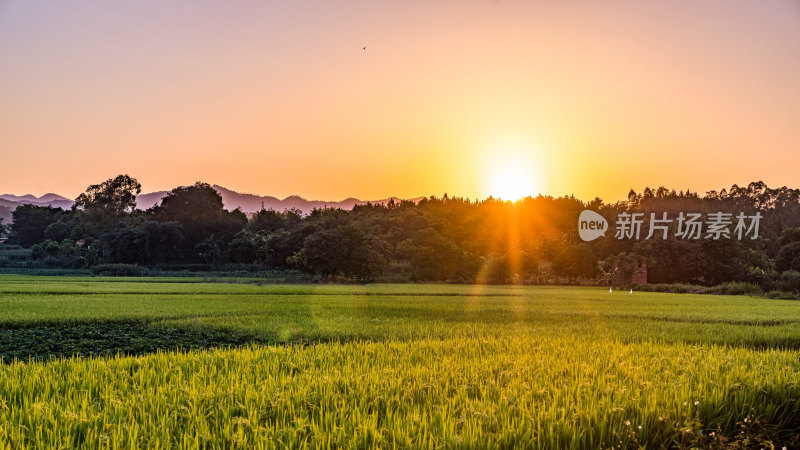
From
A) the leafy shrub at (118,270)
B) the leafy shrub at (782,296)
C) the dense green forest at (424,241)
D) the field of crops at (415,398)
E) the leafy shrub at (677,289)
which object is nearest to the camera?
the field of crops at (415,398)

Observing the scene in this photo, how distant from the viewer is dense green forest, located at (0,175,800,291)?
53188mm

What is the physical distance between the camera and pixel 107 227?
80.5m

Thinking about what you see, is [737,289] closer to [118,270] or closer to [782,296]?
[782,296]

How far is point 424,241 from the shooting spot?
62.0m

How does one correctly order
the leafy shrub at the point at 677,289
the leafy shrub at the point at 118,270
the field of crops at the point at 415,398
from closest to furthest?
the field of crops at the point at 415,398
the leafy shrub at the point at 677,289
the leafy shrub at the point at 118,270

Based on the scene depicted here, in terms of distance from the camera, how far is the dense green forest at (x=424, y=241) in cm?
5319

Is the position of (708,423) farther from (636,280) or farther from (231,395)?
(636,280)

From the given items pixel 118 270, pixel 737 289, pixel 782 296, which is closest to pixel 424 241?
pixel 737 289

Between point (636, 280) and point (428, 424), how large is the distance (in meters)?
55.0

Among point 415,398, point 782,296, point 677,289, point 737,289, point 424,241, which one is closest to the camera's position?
point 415,398

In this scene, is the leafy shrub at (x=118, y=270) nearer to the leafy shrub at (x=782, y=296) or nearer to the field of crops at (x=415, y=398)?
the field of crops at (x=415, y=398)

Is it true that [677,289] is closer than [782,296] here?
No

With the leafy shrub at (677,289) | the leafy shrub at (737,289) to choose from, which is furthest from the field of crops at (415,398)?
the leafy shrub at (737,289)

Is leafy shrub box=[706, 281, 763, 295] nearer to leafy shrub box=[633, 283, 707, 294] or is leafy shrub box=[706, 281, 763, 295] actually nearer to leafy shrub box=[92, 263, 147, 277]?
leafy shrub box=[633, 283, 707, 294]
